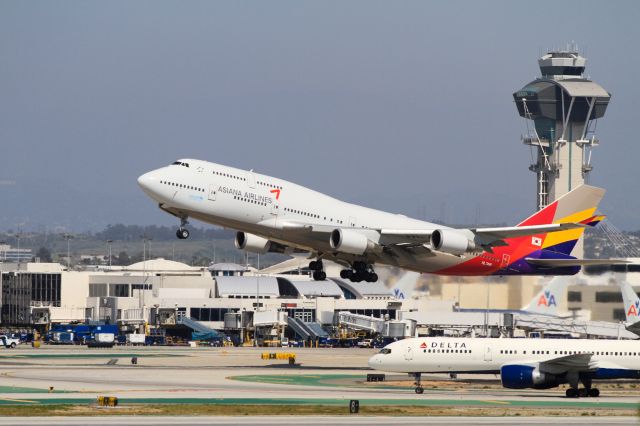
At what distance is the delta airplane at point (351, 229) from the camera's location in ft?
255

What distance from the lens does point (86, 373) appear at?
85.6m

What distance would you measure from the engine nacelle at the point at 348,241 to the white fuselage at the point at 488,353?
6.88 metres

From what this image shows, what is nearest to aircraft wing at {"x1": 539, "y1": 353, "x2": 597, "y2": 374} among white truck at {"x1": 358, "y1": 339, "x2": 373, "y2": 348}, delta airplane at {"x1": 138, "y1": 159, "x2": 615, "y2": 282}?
delta airplane at {"x1": 138, "y1": 159, "x2": 615, "y2": 282}

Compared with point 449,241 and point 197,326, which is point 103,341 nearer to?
point 197,326

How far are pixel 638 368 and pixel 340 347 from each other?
57.7 metres

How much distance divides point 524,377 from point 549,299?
3549 cm

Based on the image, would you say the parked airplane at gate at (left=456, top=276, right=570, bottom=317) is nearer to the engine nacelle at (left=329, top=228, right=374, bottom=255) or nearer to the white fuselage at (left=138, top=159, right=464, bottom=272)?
the white fuselage at (left=138, top=159, right=464, bottom=272)

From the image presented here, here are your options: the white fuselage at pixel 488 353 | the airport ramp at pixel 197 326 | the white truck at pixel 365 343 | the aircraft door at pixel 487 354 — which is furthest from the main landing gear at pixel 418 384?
the airport ramp at pixel 197 326

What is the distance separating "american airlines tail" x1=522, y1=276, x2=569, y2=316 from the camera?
107 m

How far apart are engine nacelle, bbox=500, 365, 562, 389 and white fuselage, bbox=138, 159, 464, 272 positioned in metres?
15.6

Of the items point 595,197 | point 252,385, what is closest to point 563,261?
point 595,197

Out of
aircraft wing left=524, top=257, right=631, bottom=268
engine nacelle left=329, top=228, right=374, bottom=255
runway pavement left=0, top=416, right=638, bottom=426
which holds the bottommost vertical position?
runway pavement left=0, top=416, right=638, bottom=426

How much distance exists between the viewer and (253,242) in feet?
289

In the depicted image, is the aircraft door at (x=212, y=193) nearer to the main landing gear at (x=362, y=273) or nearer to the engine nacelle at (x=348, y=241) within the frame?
the engine nacelle at (x=348, y=241)
